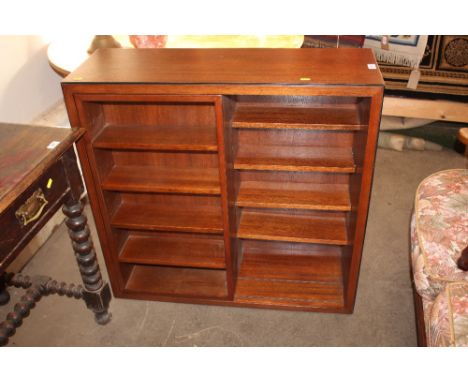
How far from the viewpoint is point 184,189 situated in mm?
1977

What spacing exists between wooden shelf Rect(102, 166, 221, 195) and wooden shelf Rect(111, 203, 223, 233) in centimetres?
21

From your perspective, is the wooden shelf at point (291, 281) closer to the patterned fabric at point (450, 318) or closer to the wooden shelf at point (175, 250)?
the wooden shelf at point (175, 250)

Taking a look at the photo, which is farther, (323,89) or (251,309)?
(251,309)

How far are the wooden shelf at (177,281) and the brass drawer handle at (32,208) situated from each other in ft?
2.92

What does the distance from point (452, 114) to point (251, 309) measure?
6.97 ft

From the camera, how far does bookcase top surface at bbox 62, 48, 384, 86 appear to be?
65.4 inches

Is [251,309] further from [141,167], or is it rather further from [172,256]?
[141,167]

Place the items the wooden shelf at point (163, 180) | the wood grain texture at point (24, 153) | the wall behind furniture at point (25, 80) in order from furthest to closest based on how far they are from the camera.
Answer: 1. the wall behind furniture at point (25, 80)
2. the wooden shelf at point (163, 180)
3. the wood grain texture at point (24, 153)

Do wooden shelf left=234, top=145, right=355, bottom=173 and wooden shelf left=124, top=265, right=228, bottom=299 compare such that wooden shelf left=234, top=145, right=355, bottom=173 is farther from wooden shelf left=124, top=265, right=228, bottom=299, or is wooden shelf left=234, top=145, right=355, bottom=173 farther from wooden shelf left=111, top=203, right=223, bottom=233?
wooden shelf left=124, top=265, right=228, bottom=299

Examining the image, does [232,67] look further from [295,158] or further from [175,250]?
[175,250]

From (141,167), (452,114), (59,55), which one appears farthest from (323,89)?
(452,114)

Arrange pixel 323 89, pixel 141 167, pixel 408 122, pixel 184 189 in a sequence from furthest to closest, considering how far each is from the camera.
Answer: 1. pixel 408 122
2. pixel 141 167
3. pixel 184 189
4. pixel 323 89

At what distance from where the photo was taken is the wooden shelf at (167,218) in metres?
2.12

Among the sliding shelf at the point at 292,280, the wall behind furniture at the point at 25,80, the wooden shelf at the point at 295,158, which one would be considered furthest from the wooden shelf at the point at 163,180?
the wall behind furniture at the point at 25,80
